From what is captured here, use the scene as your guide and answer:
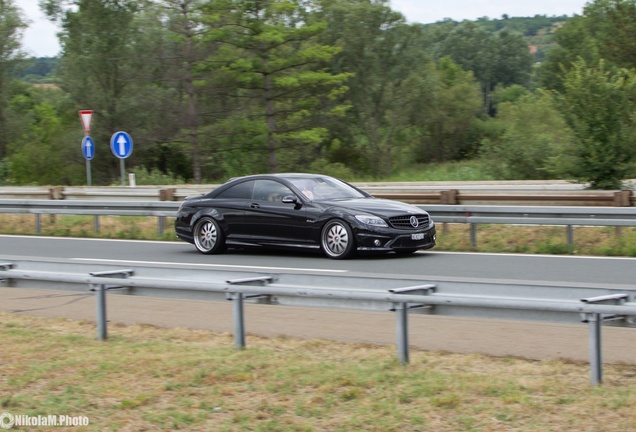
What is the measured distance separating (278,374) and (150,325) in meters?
3.05

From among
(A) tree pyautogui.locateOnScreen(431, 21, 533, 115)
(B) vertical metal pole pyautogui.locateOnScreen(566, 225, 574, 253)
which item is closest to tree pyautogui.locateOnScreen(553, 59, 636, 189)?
(B) vertical metal pole pyautogui.locateOnScreen(566, 225, 574, 253)

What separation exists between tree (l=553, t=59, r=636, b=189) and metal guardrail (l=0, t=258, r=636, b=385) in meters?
16.6

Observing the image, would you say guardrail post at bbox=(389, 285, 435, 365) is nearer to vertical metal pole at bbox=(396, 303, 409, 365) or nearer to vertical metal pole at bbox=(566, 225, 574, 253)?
vertical metal pole at bbox=(396, 303, 409, 365)

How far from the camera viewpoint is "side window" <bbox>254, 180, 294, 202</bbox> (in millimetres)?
15539

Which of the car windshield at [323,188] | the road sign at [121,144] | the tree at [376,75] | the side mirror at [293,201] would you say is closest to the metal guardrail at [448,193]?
the road sign at [121,144]

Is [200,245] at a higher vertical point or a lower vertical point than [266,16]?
lower

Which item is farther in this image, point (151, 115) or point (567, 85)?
point (151, 115)

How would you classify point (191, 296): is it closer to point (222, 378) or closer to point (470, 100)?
point (222, 378)

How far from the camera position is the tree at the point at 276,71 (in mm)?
42062

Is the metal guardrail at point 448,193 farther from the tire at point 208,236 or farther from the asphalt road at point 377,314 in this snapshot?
the tire at point 208,236

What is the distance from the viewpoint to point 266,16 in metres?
42.5

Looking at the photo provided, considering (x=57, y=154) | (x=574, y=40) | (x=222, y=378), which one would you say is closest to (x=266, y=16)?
(x=57, y=154)

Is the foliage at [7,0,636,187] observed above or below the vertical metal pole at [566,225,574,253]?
above

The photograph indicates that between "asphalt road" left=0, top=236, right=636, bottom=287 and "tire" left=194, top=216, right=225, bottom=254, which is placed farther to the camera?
"tire" left=194, top=216, right=225, bottom=254
